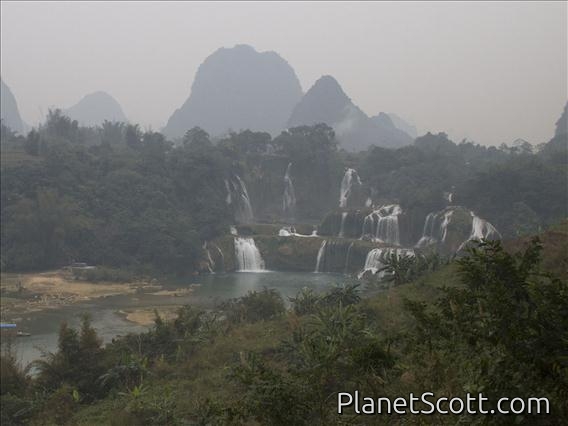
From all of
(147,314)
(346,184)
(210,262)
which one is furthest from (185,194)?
(147,314)

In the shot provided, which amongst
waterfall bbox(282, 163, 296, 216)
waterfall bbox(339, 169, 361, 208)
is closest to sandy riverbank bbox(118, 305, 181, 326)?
waterfall bbox(282, 163, 296, 216)

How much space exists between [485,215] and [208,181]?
2465 centimetres

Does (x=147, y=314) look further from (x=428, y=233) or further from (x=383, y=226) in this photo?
(x=428, y=233)

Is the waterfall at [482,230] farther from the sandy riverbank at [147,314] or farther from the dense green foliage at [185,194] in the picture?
the sandy riverbank at [147,314]

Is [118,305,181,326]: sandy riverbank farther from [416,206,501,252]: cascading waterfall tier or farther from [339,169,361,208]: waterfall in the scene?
[339,169,361,208]: waterfall

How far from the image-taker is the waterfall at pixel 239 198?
5403cm

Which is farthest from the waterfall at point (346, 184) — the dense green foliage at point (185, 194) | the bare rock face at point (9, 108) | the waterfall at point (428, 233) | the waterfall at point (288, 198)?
the bare rock face at point (9, 108)

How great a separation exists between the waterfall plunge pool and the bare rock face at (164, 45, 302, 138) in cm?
14162

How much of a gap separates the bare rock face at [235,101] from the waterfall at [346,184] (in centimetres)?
11834

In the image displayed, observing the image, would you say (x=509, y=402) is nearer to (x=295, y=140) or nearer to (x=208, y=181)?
(x=208, y=181)

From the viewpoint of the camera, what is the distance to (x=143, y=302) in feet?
94.9

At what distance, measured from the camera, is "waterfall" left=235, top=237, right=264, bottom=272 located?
136 ft

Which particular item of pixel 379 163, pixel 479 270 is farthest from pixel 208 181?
pixel 479 270

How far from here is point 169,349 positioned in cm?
1441
